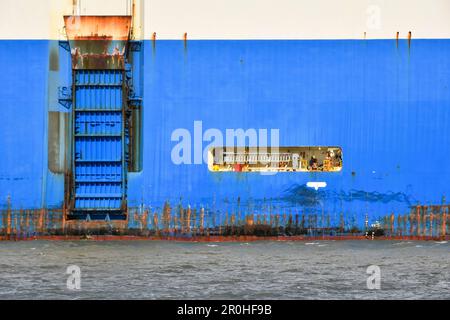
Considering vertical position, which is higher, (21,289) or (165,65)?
(165,65)

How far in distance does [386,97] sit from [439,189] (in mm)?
2940

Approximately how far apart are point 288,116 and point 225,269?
6970 mm

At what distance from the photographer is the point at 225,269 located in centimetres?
1812

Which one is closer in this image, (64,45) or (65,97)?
(65,97)

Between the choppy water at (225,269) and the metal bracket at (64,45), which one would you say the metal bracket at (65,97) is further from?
the choppy water at (225,269)

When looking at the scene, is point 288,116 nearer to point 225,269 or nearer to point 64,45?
point 64,45

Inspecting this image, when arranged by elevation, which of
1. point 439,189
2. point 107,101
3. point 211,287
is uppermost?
point 107,101

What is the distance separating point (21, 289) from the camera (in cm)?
1537

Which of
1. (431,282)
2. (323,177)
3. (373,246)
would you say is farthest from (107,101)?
(431,282)

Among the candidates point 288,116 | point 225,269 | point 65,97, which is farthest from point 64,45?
point 225,269

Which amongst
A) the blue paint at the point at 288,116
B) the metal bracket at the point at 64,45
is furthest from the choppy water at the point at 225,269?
the metal bracket at the point at 64,45

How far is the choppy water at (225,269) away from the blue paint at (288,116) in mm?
1469

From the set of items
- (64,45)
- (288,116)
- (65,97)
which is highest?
(64,45)

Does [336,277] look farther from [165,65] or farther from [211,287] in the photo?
[165,65]
